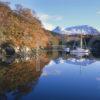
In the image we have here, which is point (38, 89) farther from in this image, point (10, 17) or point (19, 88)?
point (10, 17)

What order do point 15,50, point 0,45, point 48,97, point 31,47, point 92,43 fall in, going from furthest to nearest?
point 92,43 < point 31,47 < point 15,50 < point 0,45 < point 48,97

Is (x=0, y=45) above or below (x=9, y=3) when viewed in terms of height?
below

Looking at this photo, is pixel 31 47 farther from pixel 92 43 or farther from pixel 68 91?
pixel 92 43

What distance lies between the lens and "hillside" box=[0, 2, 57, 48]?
48938mm

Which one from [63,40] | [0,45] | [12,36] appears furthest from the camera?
[63,40]

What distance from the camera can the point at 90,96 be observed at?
1441 cm

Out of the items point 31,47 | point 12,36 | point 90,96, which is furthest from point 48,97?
point 31,47

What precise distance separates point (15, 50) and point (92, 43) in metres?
72.7

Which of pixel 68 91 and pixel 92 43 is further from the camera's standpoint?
pixel 92 43

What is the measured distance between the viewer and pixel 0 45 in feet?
158

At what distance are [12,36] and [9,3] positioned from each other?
24.1 feet

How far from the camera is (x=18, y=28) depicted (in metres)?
52.9

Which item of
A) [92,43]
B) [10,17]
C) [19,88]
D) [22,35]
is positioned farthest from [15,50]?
[92,43]

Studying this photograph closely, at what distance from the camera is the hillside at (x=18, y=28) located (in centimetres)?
4894
